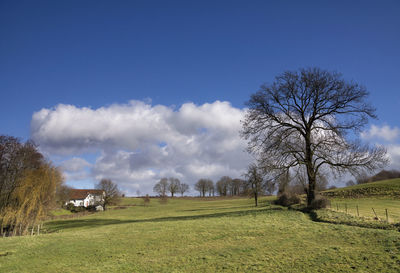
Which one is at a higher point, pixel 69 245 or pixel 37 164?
pixel 37 164

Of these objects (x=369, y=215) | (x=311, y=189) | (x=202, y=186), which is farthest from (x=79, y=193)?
(x=369, y=215)

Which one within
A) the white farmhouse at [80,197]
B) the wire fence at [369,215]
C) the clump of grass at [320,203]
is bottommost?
the white farmhouse at [80,197]

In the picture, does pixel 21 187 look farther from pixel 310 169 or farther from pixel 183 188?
pixel 183 188

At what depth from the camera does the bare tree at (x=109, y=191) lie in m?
82.9

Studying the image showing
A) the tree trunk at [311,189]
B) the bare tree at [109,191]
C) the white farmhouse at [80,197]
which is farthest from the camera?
the white farmhouse at [80,197]

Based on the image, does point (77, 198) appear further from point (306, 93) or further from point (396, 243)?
point (396, 243)

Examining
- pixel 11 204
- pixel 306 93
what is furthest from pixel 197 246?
pixel 11 204

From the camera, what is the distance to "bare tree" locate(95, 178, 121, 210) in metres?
82.9

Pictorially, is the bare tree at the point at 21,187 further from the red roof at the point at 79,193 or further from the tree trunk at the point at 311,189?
the red roof at the point at 79,193

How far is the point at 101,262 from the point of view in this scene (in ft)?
42.5

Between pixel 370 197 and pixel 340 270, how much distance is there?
43251 mm

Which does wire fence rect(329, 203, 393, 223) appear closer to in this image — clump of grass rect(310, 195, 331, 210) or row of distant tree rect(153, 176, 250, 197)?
clump of grass rect(310, 195, 331, 210)

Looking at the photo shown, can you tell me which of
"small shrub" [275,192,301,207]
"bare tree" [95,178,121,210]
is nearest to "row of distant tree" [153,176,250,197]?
"bare tree" [95,178,121,210]

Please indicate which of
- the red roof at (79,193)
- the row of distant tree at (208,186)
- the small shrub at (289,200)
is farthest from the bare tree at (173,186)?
the small shrub at (289,200)
